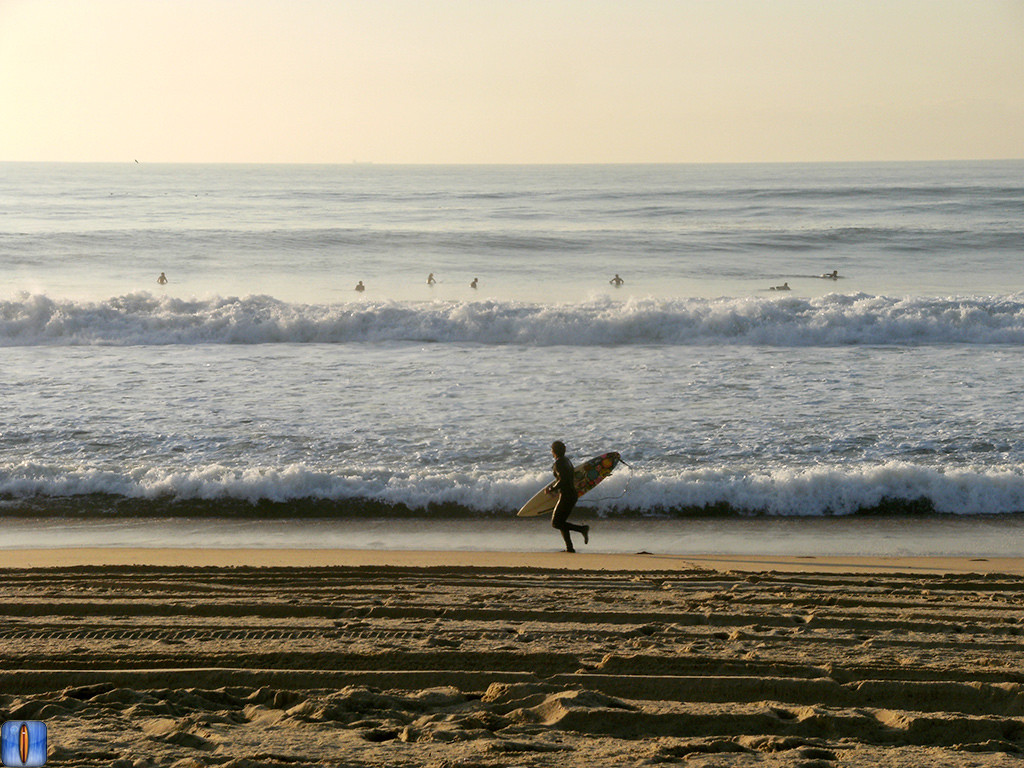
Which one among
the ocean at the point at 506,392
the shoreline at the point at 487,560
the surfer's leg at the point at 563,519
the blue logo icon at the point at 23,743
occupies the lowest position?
the shoreline at the point at 487,560

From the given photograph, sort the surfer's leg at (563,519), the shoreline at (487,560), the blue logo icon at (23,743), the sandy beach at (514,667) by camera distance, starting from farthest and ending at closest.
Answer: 1. the surfer's leg at (563,519)
2. the shoreline at (487,560)
3. the sandy beach at (514,667)
4. the blue logo icon at (23,743)

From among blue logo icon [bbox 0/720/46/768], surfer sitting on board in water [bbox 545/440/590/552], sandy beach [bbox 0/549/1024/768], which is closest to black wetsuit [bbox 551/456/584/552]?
surfer sitting on board in water [bbox 545/440/590/552]

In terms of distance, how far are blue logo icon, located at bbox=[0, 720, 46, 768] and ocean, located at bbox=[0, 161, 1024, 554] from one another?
16.6 ft

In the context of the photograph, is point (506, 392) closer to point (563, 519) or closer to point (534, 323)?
point (563, 519)

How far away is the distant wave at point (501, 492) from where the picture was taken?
9531 mm

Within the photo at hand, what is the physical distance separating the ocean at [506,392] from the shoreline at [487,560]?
0.46m

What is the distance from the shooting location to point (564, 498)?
849 cm

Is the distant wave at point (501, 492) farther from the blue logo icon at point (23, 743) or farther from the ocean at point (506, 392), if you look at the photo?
the blue logo icon at point (23, 743)

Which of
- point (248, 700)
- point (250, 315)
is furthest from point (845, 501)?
point (250, 315)

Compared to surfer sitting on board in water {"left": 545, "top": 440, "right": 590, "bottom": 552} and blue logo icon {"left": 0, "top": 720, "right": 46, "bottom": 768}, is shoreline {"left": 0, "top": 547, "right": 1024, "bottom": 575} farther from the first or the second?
blue logo icon {"left": 0, "top": 720, "right": 46, "bottom": 768}

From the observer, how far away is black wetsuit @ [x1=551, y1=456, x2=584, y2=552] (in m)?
8.41

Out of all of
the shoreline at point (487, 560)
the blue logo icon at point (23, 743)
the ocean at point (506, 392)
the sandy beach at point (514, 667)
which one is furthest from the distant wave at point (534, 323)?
the blue logo icon at point (23, 743)

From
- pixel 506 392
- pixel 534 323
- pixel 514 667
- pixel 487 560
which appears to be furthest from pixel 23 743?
pixel 534 323

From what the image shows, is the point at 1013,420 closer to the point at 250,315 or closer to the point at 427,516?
the point at 427,516
